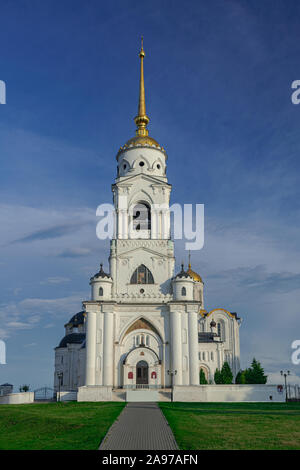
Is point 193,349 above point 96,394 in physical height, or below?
above

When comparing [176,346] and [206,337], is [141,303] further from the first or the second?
[206,337]

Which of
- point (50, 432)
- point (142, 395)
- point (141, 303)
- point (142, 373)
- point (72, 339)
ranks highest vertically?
point (141, 303)

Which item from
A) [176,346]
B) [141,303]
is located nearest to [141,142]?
[141,303]

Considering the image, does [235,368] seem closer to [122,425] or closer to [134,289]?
[134,289]

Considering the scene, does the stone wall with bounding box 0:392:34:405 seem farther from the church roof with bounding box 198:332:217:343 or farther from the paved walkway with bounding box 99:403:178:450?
the church roof with bounding box 198:332:217:343

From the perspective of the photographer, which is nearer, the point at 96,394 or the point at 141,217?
the point at 96,394

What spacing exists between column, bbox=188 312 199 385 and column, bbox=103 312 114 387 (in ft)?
23.9

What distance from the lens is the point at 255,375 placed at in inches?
1964

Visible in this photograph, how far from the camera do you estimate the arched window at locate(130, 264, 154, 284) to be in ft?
149

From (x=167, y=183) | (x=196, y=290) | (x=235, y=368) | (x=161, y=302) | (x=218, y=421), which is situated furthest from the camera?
(x=196, y=290)

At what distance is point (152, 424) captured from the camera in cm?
1925

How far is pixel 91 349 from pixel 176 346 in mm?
7831
